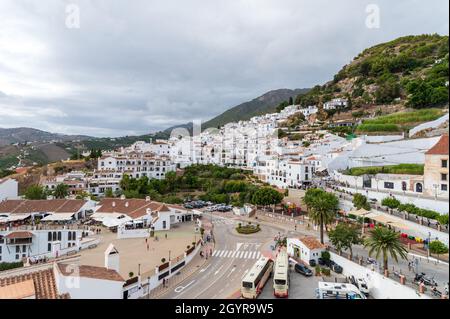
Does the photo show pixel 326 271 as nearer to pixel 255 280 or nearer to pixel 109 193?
pixel 255 280

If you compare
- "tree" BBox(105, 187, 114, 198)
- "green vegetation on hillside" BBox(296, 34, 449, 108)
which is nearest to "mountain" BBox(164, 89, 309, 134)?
"green vegetation on hillside" BBox(296, 34, 449, 108)

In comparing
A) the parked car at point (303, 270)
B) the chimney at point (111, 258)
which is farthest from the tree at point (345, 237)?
the chimney at point (111, 258)

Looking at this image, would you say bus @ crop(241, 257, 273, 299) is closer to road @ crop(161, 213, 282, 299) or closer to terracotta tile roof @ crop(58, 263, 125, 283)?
road @ crop(161, 213, 282, 299)

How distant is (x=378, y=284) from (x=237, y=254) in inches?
367

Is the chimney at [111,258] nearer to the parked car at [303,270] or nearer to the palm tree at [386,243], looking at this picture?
the parked car at [303,270]

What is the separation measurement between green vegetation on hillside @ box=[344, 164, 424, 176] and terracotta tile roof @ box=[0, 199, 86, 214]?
23.2 metres

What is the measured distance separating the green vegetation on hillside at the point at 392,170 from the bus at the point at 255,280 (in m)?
6.94

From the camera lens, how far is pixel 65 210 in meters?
26.5

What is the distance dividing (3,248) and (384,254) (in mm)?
25020

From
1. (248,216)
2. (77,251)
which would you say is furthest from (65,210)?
(248,216)

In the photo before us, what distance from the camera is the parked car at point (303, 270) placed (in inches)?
566

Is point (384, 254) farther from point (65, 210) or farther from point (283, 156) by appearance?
point (283, 156)

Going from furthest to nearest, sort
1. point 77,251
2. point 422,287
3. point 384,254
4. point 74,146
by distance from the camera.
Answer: point 74,146 < point 77,251 < point 384,254 < point 422,287
